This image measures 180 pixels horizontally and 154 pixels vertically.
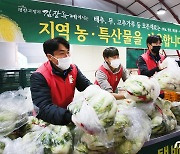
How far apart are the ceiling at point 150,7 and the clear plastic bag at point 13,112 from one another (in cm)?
875

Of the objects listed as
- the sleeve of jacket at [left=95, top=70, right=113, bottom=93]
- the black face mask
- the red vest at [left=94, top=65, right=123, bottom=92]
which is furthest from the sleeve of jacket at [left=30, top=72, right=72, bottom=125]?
the black face mask

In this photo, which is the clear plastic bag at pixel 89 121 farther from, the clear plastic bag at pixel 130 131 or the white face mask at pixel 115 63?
the white face mask at pixel 115 63

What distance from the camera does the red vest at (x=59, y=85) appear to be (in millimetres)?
1524

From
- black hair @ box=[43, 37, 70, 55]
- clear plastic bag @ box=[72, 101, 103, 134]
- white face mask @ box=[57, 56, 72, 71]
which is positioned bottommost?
clear plastic bag @ box=[72, 101, 103, 134]

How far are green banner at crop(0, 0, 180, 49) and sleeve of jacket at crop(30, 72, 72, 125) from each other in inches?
61.6

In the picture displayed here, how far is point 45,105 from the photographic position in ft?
4.16

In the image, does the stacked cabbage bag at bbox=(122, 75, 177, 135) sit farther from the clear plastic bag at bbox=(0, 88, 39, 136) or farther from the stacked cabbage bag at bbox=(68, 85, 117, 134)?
the clear plastic bag at bbox=(0, 88, 39, 136)

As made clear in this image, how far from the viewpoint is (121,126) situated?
3.52 feet

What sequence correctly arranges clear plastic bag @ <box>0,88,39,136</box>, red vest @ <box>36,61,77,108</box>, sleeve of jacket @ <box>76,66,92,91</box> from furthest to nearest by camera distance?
sleeve of jacket @ <box>76,66,92,91</box>
red vest @ <box>36,61,77,108</box>
clear plastic bag @ <box>0,88,39,136</box>

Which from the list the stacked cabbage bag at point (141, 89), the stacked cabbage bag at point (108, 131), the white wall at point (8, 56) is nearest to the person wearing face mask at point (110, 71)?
the stacked cabbage bag at point (141, 89)

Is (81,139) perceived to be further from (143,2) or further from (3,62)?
(143,2)

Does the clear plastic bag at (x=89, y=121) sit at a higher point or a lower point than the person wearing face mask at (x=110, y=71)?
lower

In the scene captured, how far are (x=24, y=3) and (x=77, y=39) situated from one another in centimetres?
88

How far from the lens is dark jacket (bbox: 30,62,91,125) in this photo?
1076 millimetres
